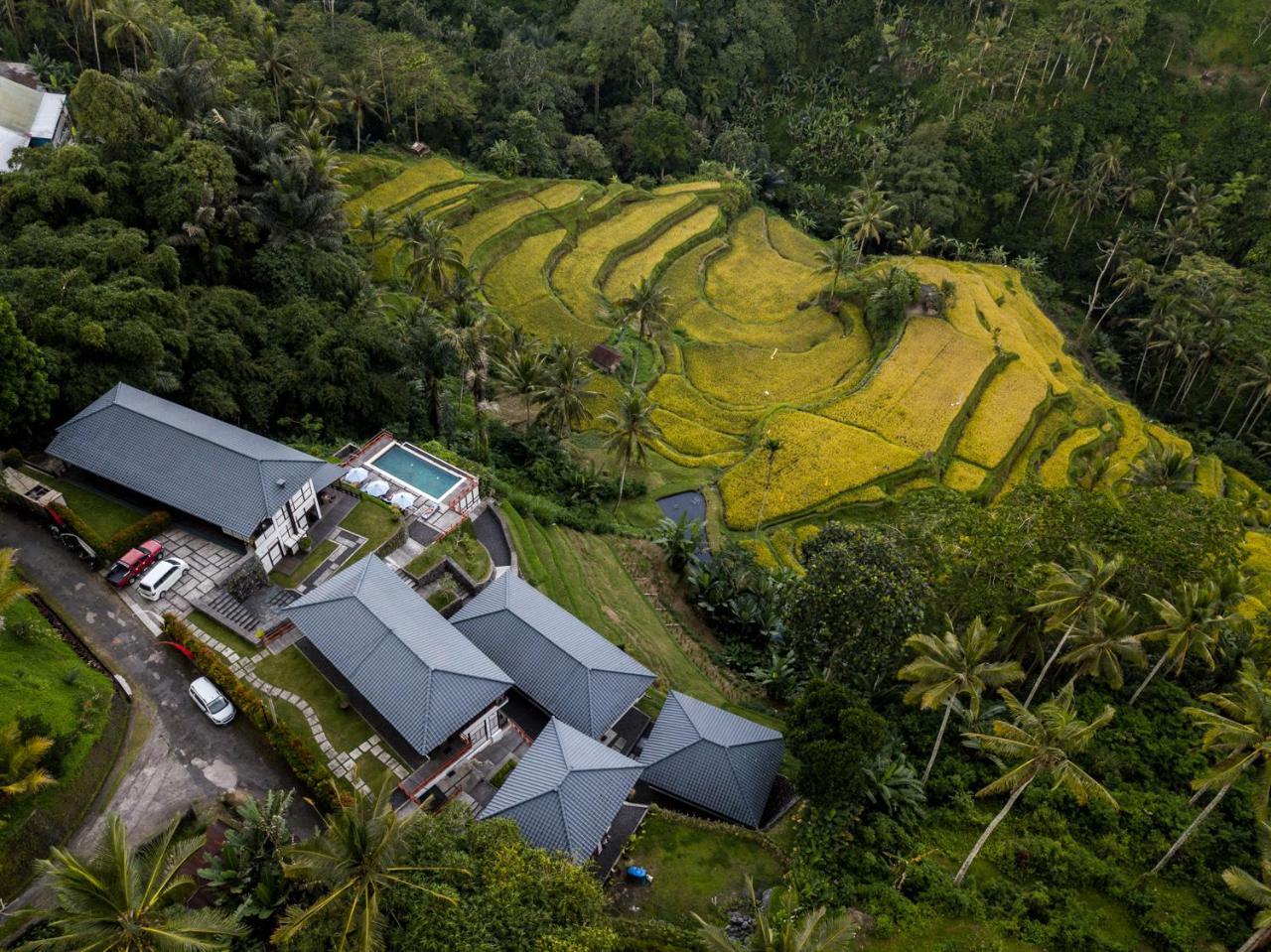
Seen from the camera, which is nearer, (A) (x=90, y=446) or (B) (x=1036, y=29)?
(A) (x=90, y=446)

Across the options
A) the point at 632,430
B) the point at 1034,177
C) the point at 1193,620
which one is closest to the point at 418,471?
the point at 632,430

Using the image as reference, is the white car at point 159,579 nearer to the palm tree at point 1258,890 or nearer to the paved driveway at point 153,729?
the paved driveway at point 153,729

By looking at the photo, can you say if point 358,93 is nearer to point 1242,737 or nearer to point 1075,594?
point 1075,594

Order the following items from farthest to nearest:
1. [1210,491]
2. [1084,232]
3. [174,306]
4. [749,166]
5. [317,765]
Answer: [749,166] → [1084,232] → [1210,491] → [174,306] → [317,765]

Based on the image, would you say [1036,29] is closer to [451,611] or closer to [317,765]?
[451,611]

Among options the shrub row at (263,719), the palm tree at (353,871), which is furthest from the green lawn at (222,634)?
the palm tree at (353,871)

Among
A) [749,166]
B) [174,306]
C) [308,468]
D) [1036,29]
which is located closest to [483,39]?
[749,166]
